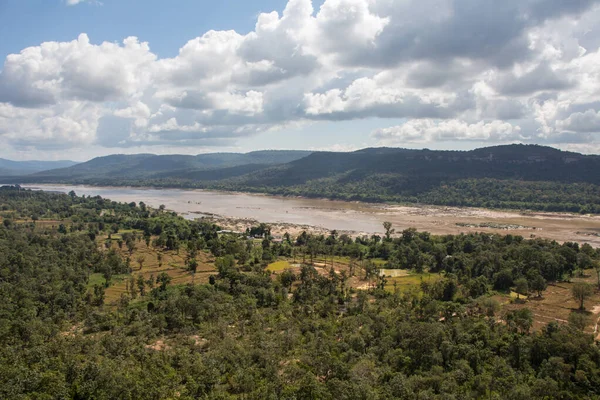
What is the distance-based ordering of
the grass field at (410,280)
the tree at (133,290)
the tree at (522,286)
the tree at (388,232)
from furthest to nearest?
the tree at (388,232), the grass field at (410,280), the tree at (522,286), the tree at (133,290)

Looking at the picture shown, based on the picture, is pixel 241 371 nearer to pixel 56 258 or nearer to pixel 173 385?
pixel 173 385

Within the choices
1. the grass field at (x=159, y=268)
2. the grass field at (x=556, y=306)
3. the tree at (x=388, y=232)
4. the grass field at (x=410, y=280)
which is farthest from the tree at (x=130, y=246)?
the grass field at (x=556, y=306)

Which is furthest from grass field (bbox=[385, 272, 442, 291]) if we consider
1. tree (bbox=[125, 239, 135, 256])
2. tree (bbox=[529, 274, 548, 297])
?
tree (bbox=[125, 239, 135, 256])

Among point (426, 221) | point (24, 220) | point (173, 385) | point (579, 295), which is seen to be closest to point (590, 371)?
point (579, 295)

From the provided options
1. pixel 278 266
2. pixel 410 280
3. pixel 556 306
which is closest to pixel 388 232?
pixel 410 280

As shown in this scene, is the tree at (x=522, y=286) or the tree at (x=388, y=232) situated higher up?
the tree at (x=388, y=232)

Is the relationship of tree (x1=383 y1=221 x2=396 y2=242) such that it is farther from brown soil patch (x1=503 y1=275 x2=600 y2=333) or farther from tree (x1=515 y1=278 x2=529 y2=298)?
brown soil patch (x1=503 y1=275 x2=600 y2=333)

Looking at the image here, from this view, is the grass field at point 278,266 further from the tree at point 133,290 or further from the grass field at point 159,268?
the tree at point 133,290

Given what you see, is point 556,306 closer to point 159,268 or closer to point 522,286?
point 522,286
